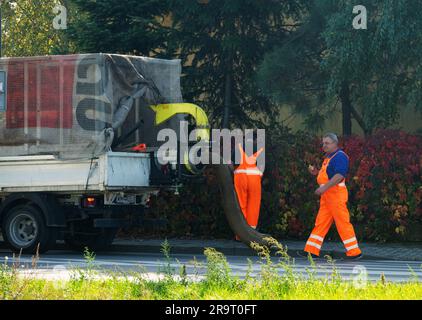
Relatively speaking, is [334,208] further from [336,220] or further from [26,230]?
[26,230]

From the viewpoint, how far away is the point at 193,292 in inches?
381

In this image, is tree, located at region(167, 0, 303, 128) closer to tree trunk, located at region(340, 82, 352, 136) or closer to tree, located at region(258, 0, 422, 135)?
tree, located at region(258, 0, 422, 135)

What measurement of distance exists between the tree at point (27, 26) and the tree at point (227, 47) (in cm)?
872

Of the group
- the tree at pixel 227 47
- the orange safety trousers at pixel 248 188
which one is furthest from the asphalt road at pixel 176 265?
the tree at pixel 227 47

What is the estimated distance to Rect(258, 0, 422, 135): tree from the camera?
771 inches

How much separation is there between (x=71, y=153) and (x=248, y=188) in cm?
346

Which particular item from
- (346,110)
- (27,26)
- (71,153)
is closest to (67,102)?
(71,153)

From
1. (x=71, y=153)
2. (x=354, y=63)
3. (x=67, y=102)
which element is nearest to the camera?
(x=71, y=153)

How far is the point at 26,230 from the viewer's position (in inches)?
697

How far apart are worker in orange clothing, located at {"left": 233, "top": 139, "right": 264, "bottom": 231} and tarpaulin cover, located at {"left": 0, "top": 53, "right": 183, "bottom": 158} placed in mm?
1726

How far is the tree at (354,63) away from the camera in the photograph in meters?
19.6

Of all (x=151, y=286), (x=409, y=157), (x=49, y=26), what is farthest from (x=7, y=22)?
(x=151, y=286)

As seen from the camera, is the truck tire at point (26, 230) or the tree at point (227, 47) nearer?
the truck tire at point (26, 230)

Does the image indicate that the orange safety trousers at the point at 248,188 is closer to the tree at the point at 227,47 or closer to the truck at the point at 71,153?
the truck at the point at 71,153
